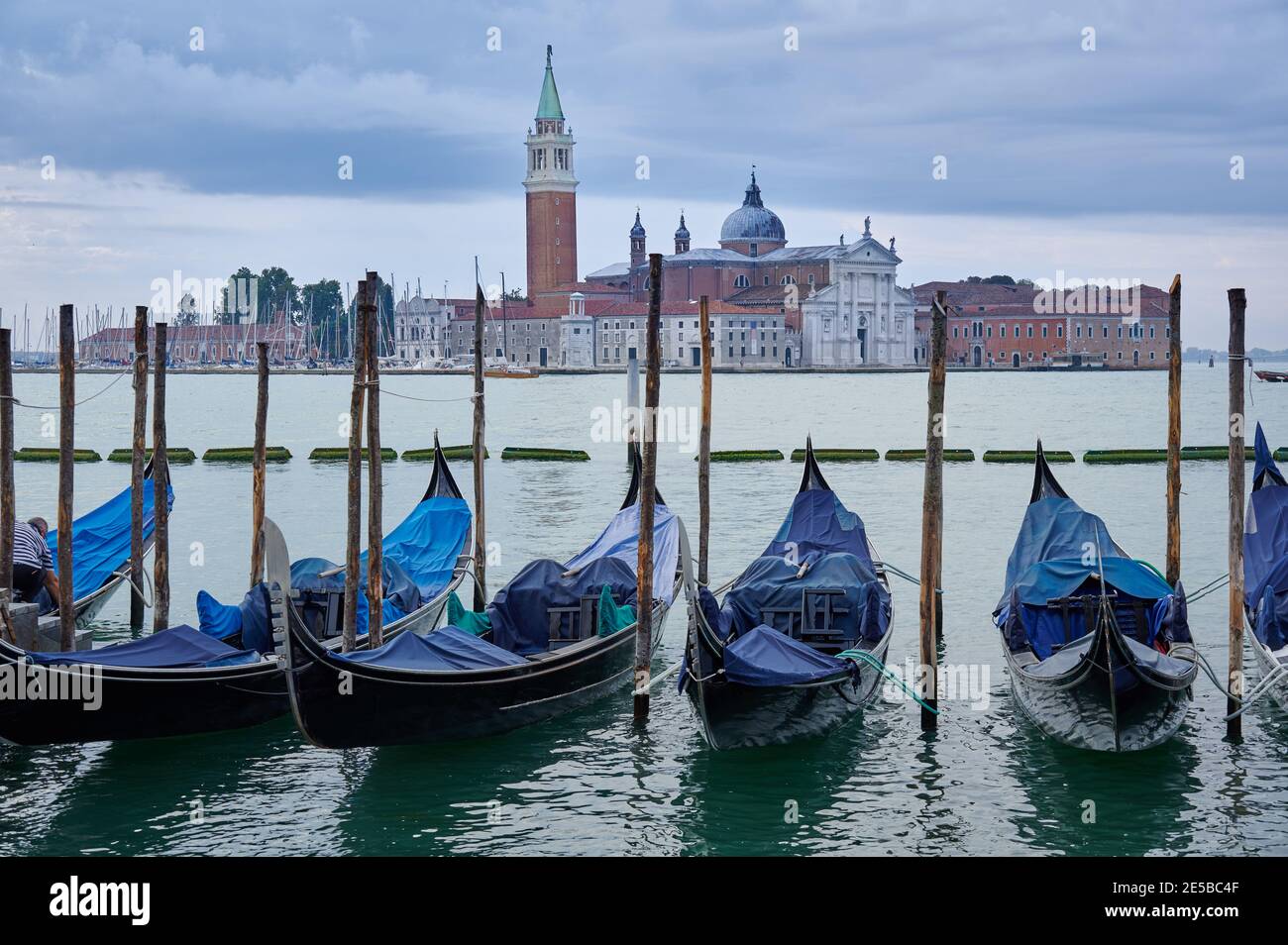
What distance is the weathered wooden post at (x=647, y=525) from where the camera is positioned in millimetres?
7438

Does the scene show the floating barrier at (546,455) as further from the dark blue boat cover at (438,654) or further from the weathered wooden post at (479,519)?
the dark blue boat cover at (438,654)

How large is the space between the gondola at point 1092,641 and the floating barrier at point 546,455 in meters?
15.8

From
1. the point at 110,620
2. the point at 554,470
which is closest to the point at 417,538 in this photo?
the point at 110,620

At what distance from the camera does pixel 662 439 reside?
3272 centimetres

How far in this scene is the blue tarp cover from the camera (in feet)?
25.3

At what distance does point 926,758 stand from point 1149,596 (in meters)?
1.51

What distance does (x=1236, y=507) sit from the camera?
23.0 feet

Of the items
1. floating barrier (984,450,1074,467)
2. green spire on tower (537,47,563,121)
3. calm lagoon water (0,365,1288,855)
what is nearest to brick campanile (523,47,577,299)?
green spire on tower (537,47,563,121)

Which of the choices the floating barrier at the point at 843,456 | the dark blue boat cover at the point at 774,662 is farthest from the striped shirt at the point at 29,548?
the floating barrier at the point at 843,456

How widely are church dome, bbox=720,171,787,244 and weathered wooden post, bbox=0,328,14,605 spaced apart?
239 feet

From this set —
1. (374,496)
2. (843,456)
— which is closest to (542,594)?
(374,496)

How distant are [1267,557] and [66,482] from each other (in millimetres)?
6656

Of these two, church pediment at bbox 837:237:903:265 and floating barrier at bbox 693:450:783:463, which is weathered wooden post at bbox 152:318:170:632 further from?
church pediment at bbox 837:237:903:265
